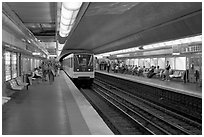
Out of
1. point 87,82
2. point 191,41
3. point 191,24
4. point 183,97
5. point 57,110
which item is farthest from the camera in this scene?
point 87,82

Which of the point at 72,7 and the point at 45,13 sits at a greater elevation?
the point at 45,13

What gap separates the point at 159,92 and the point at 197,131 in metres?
5.44

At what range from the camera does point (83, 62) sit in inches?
840

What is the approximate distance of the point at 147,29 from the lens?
13.5 metres

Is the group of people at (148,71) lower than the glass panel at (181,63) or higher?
lower

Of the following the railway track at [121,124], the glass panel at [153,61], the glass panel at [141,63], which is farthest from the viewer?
the glass panel at [141,63]

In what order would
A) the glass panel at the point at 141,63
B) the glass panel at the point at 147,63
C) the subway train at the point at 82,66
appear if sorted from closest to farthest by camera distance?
the subway train at the point at 82,66 → the glass panel at the point at 147,63 → the glass panel at the point at 141,63

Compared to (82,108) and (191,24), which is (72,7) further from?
(191,24)

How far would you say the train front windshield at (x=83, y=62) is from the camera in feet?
69.8

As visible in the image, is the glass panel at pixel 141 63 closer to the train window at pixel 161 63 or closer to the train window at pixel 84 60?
the train window at pixel 161 63

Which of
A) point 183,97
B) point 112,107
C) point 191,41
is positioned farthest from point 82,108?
point 191,41

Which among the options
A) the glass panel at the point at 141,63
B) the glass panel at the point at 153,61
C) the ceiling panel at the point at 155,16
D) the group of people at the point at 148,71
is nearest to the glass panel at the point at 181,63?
the group of people at the point at 148,71

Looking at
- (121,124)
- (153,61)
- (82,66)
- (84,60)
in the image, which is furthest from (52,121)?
(153,61)

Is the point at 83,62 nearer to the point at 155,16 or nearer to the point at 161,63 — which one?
the point at 161,63
